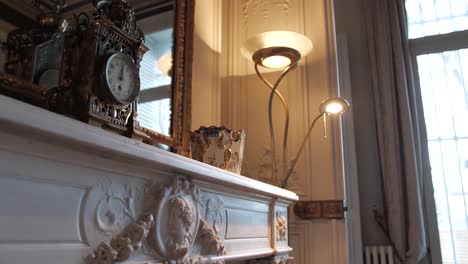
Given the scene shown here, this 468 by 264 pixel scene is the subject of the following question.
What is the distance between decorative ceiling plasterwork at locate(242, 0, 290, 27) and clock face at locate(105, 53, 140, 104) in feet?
3.42

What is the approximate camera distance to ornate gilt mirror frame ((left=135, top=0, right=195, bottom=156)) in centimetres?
123

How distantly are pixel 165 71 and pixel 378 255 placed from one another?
71.6 inches

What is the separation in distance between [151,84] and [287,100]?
69 centimetres

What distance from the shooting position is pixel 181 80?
4.23 feet

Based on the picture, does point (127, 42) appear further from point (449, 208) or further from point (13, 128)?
point (449, 208)

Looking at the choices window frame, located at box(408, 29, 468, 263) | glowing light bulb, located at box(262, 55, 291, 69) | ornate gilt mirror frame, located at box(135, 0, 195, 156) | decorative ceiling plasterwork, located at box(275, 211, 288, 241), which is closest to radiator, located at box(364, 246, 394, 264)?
window frame, located at box(408, 29, 468, 263)

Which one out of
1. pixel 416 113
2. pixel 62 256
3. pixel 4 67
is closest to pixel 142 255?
pixel 62 256

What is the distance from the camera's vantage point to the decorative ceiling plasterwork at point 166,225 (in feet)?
1.78

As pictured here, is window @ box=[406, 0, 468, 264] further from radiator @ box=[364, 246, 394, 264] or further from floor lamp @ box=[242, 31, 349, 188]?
floor lamp @ box=[242, 31, 349, 188]

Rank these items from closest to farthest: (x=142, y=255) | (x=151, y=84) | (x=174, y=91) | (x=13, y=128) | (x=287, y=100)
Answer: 1. (x=13, y=128)
2. (x=142, y=255)
3. (x=151, y=84)
4. (x=174, y=91)
5. (x=287, y=100)

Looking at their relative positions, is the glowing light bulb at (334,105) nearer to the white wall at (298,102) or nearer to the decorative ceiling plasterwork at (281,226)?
the white wall at (298,102)

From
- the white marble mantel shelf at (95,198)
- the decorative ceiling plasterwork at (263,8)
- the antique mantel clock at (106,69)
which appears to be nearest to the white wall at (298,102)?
the decorative ceiling plasterwork at (263,8)

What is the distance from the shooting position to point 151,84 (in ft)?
3.65

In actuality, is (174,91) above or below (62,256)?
above
